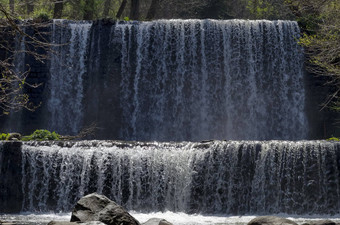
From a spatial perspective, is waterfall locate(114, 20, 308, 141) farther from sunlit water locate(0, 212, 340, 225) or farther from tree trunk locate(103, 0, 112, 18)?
tree trunk locate(103, 0, 112, 18)

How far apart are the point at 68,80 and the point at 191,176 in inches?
378

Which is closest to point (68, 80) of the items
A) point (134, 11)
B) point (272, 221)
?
point (134, 11)

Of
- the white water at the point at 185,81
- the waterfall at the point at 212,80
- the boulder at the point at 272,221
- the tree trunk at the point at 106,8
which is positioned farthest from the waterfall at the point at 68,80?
the tree trunk at the point at 106,8

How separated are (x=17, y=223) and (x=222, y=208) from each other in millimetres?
5151

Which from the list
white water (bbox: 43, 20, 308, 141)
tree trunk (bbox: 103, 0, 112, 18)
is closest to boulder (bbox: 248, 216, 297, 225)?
white water (bbox: 43, 20, 308, 141)

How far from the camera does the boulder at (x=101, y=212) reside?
11.0 m

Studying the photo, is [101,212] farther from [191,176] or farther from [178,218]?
[191,176]

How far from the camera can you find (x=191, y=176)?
16.7m

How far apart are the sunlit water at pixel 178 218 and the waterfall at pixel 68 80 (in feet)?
27.1

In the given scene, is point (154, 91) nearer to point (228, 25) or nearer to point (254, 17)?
point (228, 25)

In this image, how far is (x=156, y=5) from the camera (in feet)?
108

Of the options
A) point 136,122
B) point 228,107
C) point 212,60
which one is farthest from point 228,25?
point 136,122

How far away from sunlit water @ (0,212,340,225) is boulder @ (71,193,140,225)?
119 inches

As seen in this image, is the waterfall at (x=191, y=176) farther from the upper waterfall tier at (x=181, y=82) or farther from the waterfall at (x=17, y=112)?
the waterfall at (x=17, y=112)
